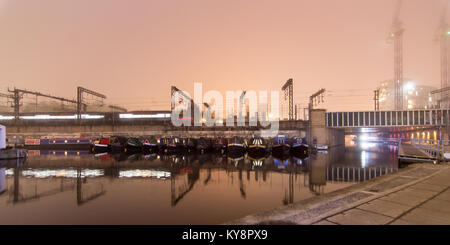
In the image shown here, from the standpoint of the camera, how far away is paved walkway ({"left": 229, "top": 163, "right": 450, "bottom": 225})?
478 centimetres

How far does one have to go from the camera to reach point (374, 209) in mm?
5426

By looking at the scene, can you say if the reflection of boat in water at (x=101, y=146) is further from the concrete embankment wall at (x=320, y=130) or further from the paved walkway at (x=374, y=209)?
the paved walkway at (x=374, y=209)

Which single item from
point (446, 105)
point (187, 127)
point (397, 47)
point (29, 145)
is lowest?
point (29, 145)

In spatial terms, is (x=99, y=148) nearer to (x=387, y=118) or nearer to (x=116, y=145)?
(x=116, y=145)

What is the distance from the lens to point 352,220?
477 cm

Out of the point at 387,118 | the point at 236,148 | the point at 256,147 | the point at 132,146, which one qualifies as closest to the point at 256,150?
the point at 256,147

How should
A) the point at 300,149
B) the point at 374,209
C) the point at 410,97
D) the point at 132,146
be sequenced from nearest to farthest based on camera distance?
the point at 374,209 < the point at 300,149 < the point at 132,146 < the point at 410,97

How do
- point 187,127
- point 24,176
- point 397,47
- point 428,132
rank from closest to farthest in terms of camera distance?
point 24,176 → point 187,127 → point 428,132 → point 397,47

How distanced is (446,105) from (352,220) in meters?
84.7

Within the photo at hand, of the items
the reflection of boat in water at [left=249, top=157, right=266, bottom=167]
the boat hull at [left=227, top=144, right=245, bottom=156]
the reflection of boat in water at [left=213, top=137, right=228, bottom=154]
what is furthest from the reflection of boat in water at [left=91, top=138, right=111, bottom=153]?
the reflection of boat in water at [left=249, top=157, right=266, bottom=167]

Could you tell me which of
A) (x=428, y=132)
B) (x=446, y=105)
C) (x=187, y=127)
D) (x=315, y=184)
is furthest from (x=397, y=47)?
(x=315, y=184)

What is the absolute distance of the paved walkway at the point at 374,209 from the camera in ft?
15.7

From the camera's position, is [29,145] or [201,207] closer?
[201,207]
